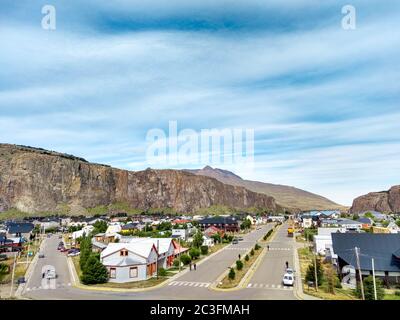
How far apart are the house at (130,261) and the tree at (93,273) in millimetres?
1752

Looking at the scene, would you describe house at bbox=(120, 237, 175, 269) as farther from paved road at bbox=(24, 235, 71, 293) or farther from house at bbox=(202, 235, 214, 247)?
house at bbox=(202, 235, 214, 247)

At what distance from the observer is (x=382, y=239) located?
39.8 metres

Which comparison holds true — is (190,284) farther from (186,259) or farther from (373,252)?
(373,252)

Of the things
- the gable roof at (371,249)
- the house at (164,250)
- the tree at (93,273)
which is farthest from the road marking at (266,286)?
the tree at (93,273)

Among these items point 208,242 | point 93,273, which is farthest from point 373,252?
point 208,242

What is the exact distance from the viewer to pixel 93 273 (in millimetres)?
36125

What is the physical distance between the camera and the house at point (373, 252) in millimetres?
35812

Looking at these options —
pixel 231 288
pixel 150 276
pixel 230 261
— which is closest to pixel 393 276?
pixel 231 288

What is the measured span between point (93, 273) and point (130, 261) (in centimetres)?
449

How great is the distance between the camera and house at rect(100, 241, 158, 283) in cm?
3800

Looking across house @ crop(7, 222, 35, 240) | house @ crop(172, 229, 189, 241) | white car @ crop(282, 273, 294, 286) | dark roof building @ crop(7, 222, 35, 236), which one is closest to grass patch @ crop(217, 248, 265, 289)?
white car @ crop(282, 273, 294, 286)

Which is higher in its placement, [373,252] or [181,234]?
[373,252]
